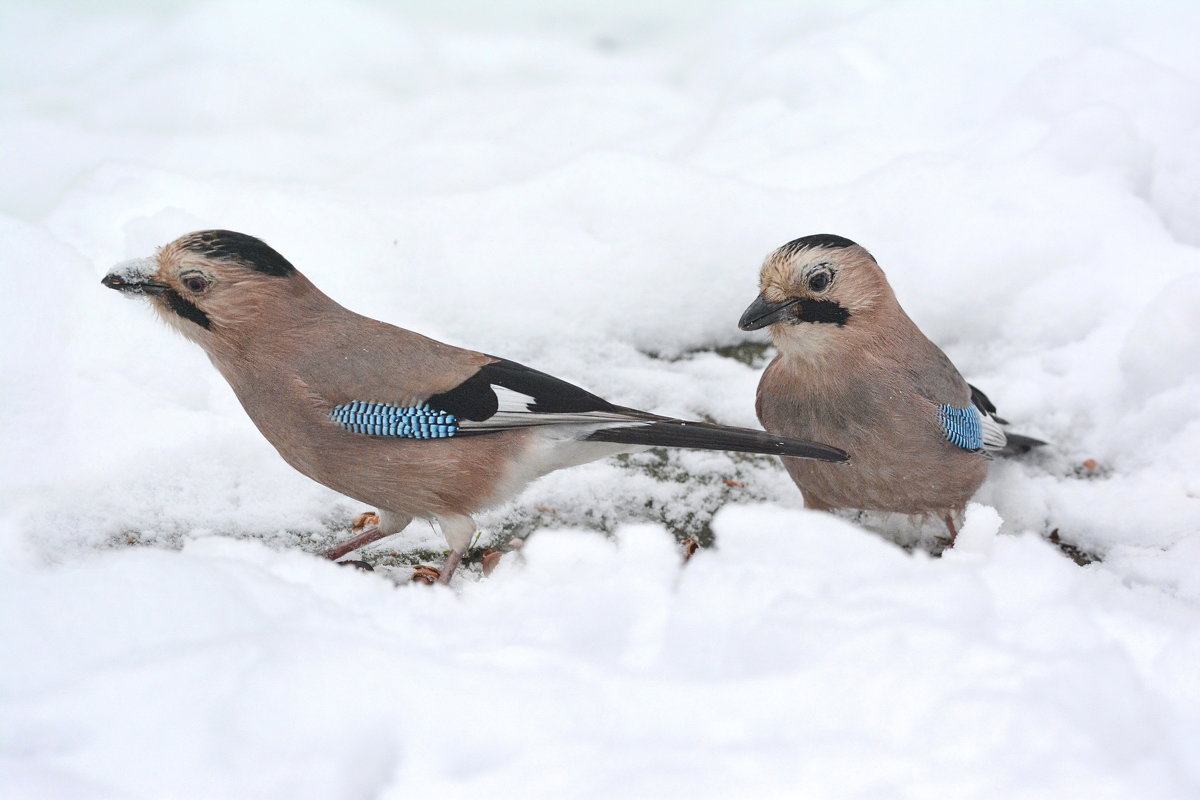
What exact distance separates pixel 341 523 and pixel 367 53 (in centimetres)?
417

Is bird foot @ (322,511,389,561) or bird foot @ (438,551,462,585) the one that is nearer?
bird foot @ (438,551,462,585)

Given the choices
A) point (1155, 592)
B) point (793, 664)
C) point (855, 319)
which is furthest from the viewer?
point (855, 319)

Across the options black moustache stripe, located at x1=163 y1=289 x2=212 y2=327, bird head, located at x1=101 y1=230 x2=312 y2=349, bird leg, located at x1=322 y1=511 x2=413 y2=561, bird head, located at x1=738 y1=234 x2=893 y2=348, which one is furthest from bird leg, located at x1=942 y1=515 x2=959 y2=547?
black moustache stripe, located at x1=163 y1=289 x2=212 y2=327

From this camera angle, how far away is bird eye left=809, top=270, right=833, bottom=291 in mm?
3186

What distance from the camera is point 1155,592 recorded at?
117 inches

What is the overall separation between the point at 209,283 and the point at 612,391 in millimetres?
1565

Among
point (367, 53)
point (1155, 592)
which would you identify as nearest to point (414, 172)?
point (367, 53)

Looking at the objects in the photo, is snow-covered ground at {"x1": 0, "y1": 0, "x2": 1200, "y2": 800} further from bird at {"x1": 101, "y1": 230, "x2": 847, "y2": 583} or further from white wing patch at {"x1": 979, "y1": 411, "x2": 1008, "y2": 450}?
bird at {"x1": 101, "y1": 230, "x2": 847, "y2": 583}

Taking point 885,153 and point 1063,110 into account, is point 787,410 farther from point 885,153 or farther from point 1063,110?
point 1063,110

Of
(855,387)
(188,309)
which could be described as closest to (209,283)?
(188,309)

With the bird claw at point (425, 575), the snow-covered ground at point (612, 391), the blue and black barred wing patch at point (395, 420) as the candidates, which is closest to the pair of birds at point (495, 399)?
the blue and black barred wing patch at point (395, 420)

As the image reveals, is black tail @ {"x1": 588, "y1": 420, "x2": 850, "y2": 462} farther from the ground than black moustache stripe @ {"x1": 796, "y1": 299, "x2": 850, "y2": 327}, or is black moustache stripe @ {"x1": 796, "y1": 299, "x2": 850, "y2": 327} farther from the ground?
black moustache stripe @ {"x1": 796, "y1": 299, "x2": 850, "y2": 327}

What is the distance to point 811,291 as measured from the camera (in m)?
3.20

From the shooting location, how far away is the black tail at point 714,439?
300cm
